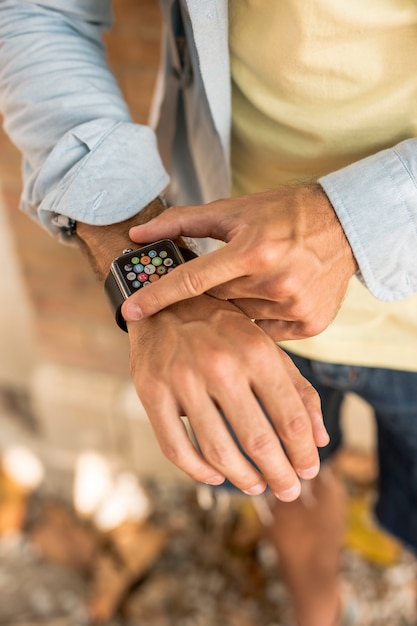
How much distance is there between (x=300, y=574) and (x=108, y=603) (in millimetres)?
443

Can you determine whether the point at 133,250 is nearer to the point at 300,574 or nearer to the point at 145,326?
the point at 145,326

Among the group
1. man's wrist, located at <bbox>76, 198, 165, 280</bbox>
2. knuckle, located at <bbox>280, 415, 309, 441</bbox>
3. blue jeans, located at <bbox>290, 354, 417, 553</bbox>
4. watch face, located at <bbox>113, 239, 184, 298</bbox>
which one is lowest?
blue jeans, located at <bbox>290, 354, 417, 553</bbox>

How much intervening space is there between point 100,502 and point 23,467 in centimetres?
26

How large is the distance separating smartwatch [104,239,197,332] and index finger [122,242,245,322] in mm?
28

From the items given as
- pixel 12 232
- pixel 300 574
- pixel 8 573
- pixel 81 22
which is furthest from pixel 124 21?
pixel 8 573

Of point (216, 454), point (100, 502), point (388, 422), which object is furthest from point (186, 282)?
point (100, 502)

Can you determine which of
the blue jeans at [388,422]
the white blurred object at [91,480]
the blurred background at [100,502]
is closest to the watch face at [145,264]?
the blue jeans at [388,422]

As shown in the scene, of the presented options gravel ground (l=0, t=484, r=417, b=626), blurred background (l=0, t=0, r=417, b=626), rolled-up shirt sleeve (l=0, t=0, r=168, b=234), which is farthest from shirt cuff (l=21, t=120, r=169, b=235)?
gravel ground (l=0, t=484, r=417, b=626)

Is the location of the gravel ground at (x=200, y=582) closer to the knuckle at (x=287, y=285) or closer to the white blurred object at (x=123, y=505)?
the white blurred object at (x=123, y=505)

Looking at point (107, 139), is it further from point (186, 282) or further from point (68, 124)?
point (186, 282)

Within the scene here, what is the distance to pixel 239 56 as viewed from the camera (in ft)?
2.65

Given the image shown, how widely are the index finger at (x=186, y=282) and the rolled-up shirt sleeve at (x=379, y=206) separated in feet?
0.42

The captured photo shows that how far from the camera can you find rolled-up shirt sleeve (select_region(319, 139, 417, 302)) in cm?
67

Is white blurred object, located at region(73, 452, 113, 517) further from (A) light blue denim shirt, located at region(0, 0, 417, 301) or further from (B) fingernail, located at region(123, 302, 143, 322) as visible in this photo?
(B) fingernail, located at region(123, 302, 143, 322)
